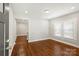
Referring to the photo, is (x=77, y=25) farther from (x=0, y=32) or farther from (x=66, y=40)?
(x=0, y=32)

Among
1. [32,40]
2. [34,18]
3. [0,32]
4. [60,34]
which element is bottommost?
[32,40]

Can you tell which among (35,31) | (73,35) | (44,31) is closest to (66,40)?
(73,35)

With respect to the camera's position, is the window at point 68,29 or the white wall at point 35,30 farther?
the white wall at point 35,30

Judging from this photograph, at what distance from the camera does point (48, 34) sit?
3211 millimetres

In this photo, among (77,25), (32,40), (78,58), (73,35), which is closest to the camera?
(78,58)

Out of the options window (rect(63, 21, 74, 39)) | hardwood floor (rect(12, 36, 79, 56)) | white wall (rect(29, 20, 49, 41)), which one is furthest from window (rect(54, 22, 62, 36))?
hardwood floor (rect(12, 36, 79, 56))

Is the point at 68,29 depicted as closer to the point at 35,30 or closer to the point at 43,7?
the point at 35,30

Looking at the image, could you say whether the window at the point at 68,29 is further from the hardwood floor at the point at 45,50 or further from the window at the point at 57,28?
the hardwood floor at the point at 45,50

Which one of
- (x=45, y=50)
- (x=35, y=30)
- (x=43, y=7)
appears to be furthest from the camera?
(x=35, y=30)

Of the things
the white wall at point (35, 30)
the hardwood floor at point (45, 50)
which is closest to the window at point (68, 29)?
the hardwood floor at point (45, 50)

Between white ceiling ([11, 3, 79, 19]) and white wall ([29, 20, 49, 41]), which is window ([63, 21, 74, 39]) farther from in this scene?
white wall ([29, 20, 49, 41])

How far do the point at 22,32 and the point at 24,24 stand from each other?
51cm

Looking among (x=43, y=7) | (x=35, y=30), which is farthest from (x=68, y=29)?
(x=43, y=7)

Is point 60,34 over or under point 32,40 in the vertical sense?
over
